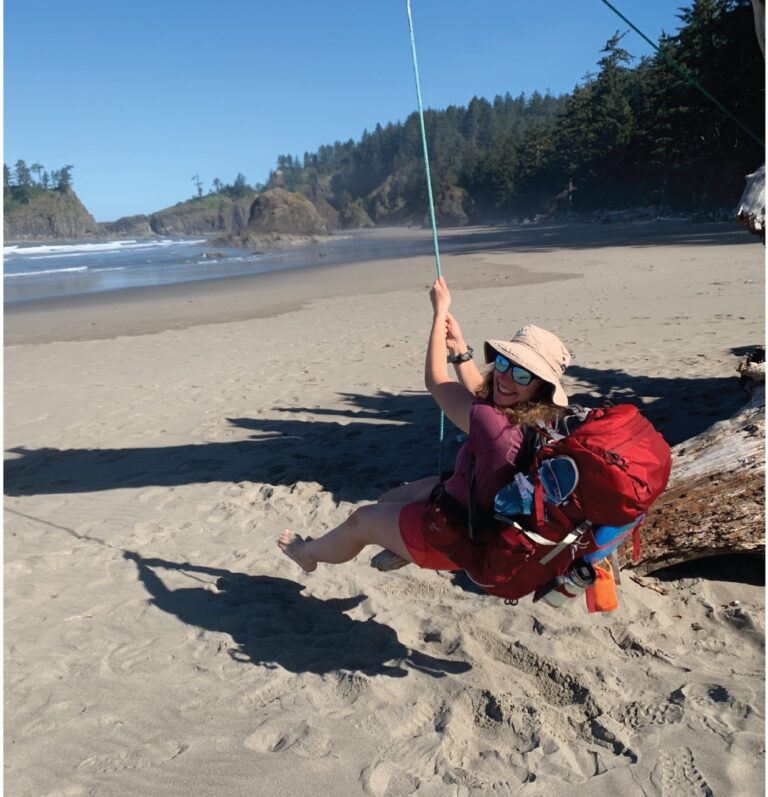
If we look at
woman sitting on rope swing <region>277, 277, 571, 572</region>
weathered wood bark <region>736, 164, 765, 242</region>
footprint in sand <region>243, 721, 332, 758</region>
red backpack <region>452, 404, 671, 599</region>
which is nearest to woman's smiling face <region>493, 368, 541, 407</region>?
woman sitting on rope swing <region>277, 277, 571, 572</region>

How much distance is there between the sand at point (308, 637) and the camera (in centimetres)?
254

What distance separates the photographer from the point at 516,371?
2.70 m

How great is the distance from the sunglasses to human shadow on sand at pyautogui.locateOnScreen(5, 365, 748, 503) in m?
2.48

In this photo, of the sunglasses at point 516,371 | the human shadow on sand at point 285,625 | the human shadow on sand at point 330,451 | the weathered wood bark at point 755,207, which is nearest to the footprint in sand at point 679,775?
the human shadow on sand at point 285,625

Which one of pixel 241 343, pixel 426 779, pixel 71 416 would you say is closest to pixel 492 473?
pixel 426 779

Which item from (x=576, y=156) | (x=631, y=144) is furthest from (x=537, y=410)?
(x=576, y=156)

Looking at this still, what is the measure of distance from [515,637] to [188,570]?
1.84 meters

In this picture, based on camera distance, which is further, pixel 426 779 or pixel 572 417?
pixel 572 417

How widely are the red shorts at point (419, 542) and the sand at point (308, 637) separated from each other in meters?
0.50

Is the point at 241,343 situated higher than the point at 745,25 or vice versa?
the point at 745,25

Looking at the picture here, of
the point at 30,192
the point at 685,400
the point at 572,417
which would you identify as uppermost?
the point at 30,192

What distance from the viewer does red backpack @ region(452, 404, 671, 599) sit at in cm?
234

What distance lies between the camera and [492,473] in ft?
8.76

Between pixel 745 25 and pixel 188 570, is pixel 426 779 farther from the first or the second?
pixel 745 25
